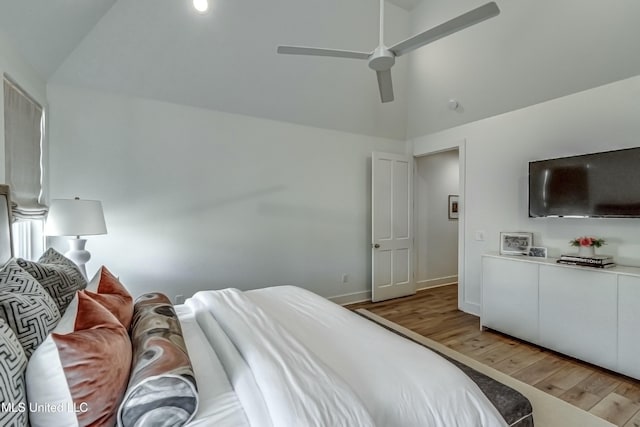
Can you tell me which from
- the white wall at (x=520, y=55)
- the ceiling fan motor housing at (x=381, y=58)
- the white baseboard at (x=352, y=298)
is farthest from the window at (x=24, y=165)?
the white wall at (x=520, y=55)

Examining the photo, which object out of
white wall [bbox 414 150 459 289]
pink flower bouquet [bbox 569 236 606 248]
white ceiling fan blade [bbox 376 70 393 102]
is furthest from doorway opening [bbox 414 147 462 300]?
white ceiling fan blade [bbox 376 70 393 102]

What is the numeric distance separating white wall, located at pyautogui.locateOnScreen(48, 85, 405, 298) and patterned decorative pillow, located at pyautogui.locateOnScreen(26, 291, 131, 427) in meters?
2.37

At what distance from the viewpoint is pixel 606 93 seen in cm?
275

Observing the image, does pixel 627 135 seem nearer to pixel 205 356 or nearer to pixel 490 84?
pixel 490 84

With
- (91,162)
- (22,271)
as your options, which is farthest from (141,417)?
(91,162)

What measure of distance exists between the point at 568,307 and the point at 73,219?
430 cm

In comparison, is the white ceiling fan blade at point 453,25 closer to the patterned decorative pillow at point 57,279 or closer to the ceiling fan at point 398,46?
the ceiling fan at point 398,46

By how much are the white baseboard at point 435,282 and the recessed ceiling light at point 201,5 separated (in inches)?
185

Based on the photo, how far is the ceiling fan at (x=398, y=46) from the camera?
1621 mm

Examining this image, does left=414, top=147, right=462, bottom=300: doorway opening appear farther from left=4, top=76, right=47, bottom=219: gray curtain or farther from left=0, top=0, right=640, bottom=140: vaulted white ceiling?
left=4, top=76, right=47, bottom=219: gray curtain

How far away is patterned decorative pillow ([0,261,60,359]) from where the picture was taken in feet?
3.19

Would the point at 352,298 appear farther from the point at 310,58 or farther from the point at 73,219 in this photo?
the point at 73,219

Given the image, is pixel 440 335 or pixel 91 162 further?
pixel 440 335

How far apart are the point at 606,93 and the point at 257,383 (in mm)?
3810
